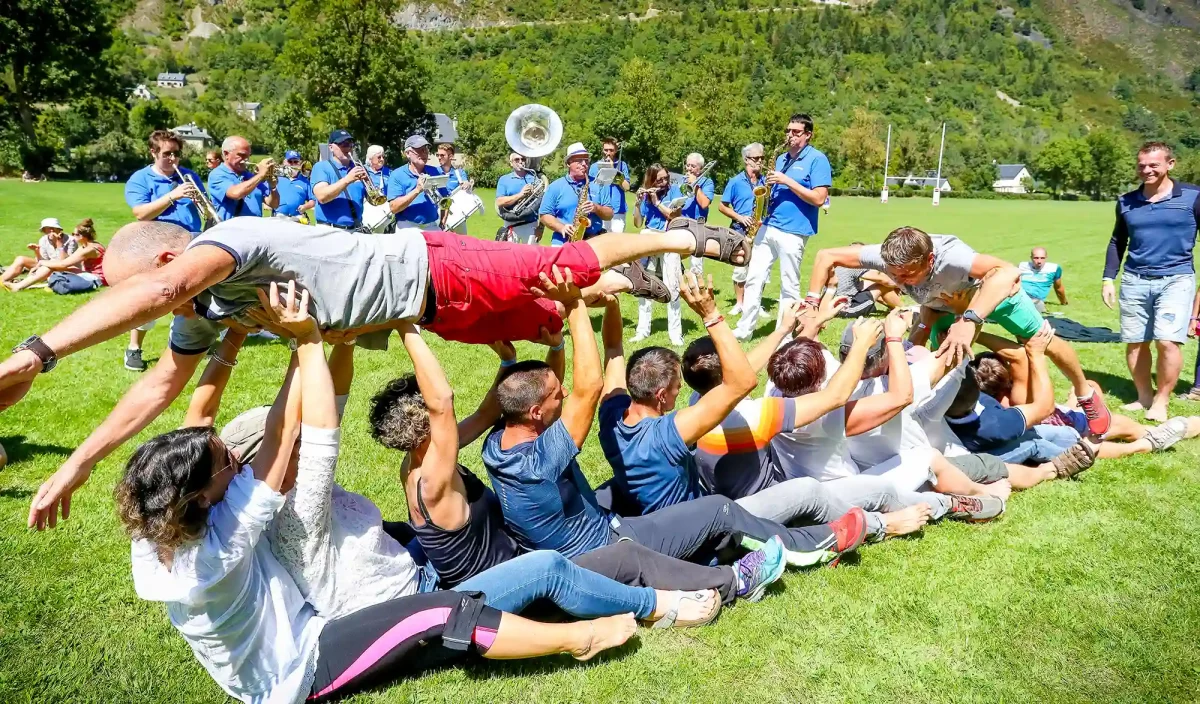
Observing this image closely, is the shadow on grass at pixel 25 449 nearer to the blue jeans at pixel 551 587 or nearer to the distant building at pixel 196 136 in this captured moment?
the blue jeans at pixel 551 587

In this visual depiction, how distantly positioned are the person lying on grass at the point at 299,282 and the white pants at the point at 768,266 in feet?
17.1

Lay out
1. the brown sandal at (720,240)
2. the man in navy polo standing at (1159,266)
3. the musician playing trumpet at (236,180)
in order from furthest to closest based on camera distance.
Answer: the musician playing trumpet at (236,180) < the man in navy polo standing at (1159,266) < the brown sandal at (720,240)

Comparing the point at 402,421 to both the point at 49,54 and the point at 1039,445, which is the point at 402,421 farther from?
the point at 49,54

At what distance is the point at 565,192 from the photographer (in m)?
10.9

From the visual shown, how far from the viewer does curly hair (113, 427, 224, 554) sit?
8.88 feet

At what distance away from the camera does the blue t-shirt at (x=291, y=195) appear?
1127cm

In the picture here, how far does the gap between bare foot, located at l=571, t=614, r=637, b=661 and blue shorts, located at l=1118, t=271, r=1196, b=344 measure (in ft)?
22.0

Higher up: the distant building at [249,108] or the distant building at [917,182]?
the distant building at [249,108]

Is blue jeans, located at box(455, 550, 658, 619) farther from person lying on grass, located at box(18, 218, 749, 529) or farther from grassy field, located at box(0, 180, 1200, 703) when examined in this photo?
person lying on grass, located at box(18, 218, 749, 529)

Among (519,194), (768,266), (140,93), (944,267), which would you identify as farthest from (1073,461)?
(140,93)

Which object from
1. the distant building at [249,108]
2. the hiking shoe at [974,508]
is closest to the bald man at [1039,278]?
the hiking shoe at [974,508]

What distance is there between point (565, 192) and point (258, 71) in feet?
586

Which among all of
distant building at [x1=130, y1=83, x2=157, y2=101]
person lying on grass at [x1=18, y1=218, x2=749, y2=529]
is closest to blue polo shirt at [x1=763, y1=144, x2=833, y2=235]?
person lying on grass at [x1=18, y1=218, x2=749, y2=529]

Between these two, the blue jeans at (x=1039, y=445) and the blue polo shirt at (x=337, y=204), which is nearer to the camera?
the blue jeans at (x=1039, y=445)
